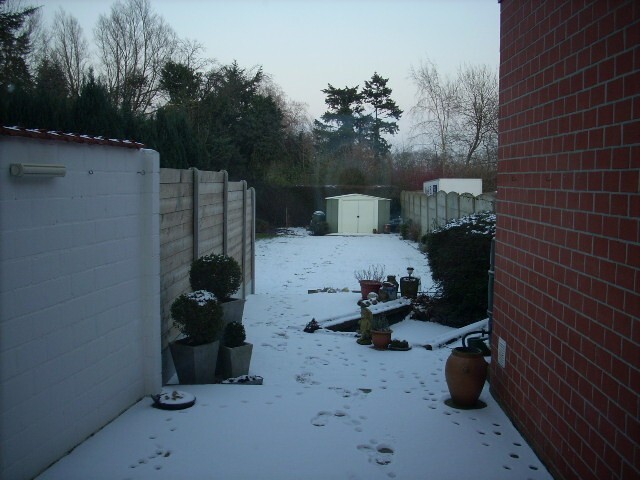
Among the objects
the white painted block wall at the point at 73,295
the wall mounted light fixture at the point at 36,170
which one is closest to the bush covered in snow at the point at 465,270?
the white painted block wall at the point at 73,295

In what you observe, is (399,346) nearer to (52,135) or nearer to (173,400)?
(173,400)

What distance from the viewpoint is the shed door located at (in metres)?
28.8

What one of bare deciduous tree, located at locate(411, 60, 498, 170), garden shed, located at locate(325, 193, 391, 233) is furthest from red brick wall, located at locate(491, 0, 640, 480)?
bare deciduous tree, located at locate(411, 60, 498, 170)

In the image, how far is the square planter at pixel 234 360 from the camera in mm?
6160

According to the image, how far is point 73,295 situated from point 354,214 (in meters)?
25.0

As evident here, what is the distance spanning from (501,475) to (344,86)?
44.5 metres

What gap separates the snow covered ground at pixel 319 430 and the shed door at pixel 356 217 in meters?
21.0

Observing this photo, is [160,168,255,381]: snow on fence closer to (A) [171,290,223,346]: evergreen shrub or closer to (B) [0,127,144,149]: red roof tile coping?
(A) [171,290,223,346]: evergreen shrub

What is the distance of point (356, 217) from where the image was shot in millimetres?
28812

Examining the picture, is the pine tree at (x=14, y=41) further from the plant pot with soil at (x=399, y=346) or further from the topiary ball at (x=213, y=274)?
the plant pot with soil at (x=399, y=346)

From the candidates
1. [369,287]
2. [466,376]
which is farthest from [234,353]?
[369,287]

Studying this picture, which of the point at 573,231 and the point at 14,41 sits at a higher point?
the point at 14,41

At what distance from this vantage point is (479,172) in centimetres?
Result: 3288

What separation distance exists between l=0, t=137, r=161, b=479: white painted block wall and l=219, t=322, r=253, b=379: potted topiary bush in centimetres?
96
